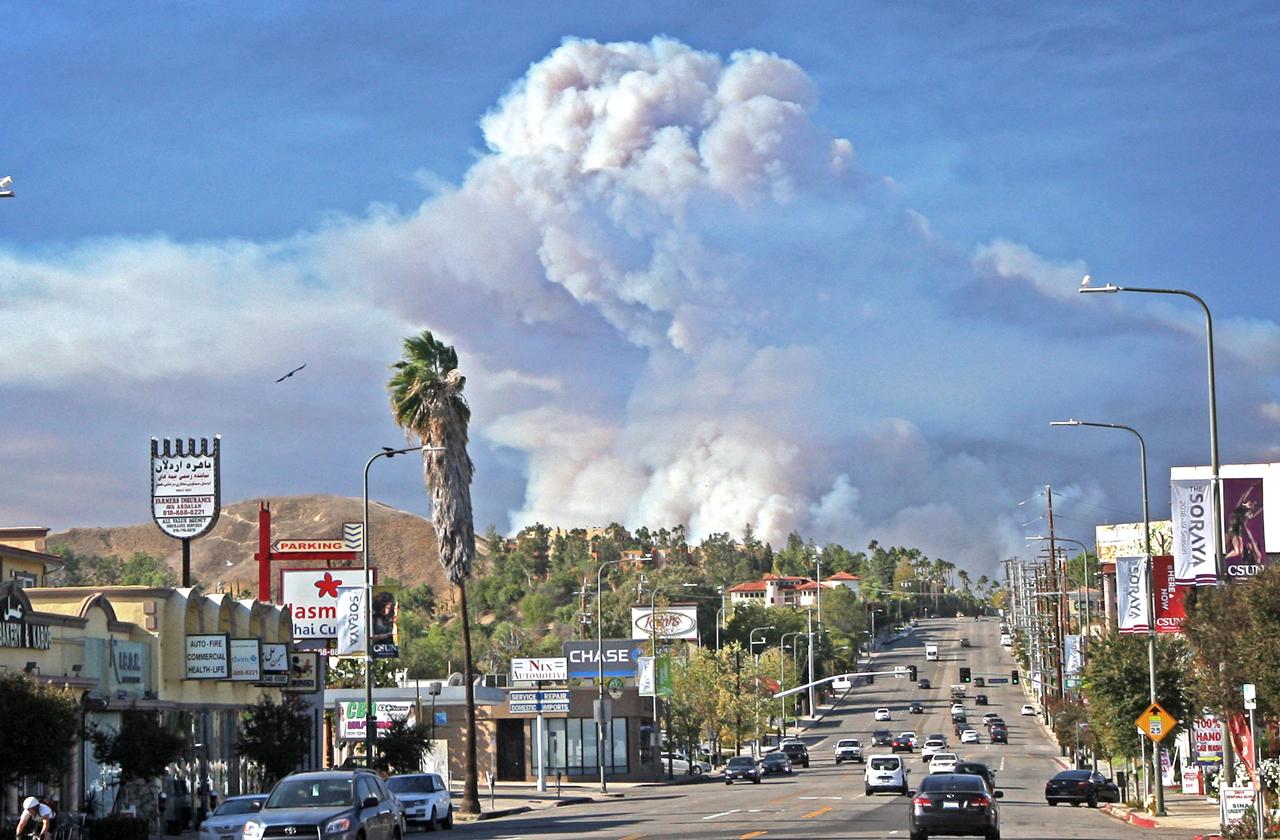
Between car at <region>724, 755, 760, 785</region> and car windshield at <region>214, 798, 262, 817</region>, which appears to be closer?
car windshield at <region>214, 798, 262, 817</region>

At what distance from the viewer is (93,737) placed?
4034cm

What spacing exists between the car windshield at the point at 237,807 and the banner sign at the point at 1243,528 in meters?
21.2

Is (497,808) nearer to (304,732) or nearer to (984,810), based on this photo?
(304,732)

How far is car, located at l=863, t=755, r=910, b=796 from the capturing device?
63625 mm

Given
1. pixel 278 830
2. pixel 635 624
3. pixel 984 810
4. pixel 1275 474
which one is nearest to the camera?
pixel 278 830

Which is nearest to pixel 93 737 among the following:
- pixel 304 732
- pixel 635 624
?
pixel 304 732

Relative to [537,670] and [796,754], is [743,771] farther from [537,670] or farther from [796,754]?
[796,754]

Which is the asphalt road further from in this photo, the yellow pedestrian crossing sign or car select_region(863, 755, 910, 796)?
the yellow pedestrian crossing sign

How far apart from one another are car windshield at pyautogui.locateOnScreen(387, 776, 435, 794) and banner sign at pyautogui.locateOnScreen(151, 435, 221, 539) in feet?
57.7

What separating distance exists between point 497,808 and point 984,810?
31240 mm

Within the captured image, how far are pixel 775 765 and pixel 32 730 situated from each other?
2656 inches

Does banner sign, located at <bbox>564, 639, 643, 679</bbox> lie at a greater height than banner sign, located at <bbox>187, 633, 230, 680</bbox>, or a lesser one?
lesser

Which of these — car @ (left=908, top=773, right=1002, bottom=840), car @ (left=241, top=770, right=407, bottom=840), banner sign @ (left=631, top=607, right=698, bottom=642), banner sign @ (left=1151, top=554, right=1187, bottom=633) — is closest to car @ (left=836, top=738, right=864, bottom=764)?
banner sign @ (left=631, top=607, right=698, bottom=642)

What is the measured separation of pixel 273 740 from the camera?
51969 millimetres
